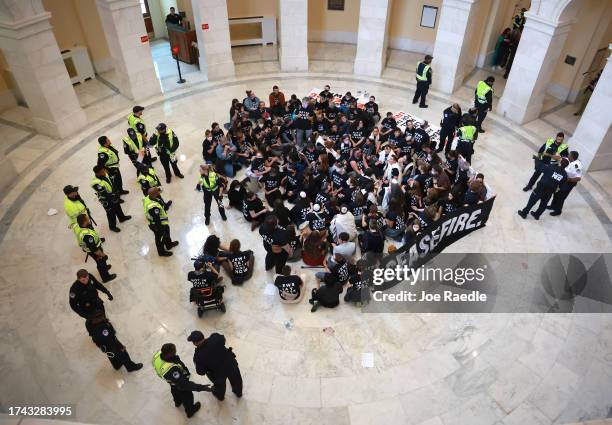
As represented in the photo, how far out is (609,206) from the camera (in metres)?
10.3

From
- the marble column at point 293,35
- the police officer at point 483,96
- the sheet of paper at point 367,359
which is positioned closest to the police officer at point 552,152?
the police officer at point 483,96

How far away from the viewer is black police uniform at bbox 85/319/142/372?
6.21m

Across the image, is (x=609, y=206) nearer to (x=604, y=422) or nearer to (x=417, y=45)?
(x=604, y=422)

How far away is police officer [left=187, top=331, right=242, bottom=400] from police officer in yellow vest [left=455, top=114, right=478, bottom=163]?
720 cm

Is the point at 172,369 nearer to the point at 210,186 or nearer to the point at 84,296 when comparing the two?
the point at 84,296

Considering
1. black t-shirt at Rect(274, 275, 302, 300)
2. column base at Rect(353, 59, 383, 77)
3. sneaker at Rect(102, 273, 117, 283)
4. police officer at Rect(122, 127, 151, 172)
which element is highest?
police officer at Rect(122, 127, 151, 172)

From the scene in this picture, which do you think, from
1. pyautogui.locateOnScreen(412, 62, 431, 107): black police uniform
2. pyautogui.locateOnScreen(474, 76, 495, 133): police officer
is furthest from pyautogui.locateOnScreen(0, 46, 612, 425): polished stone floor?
pyautogui.locateOnScreen(412, 62, 431, 107): black police uniform

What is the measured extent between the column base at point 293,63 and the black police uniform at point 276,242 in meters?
9.46

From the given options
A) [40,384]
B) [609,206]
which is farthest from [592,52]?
[40,384]

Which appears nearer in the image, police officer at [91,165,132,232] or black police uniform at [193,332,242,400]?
black police uniform at [193,332,242,400]

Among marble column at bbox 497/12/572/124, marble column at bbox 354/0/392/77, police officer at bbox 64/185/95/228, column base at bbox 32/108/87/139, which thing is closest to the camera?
police officer at bbox 64/185/95/228

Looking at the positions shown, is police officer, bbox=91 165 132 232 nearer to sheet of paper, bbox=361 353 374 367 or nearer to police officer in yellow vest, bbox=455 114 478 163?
sheet of paper, bbox=361 353 374 367

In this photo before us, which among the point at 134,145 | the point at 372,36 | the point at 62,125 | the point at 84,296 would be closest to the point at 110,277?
the point at 84,296

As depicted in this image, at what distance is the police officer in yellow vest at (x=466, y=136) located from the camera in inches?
406
